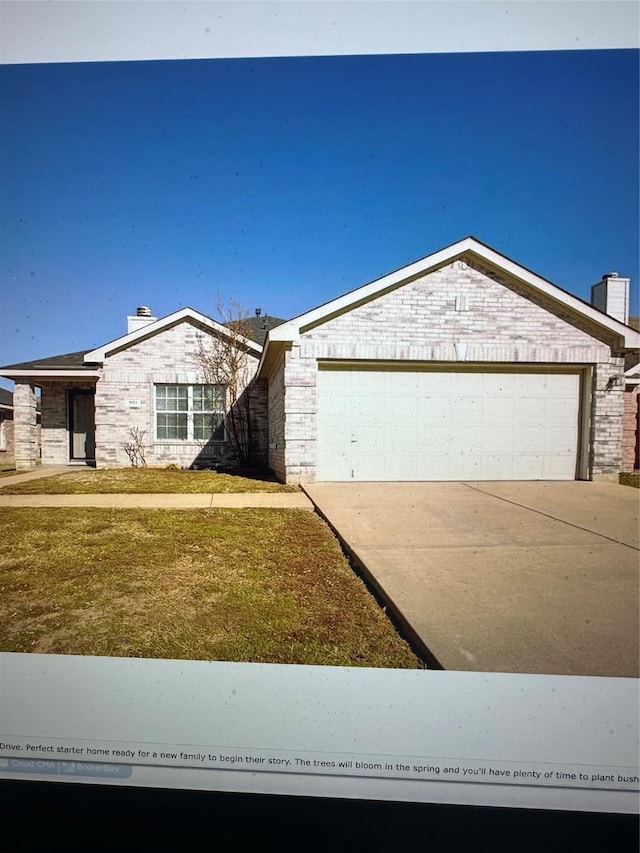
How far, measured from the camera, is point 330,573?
7.16 feet

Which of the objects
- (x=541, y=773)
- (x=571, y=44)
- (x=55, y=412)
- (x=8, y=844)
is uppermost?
(x=571, y=44)

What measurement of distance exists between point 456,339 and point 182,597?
4.60 m

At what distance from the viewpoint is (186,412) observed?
807 centimetres

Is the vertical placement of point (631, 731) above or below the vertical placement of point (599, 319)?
below

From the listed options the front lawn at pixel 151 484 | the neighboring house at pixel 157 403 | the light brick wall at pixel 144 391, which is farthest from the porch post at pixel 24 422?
the front lawn at pixel 151 484

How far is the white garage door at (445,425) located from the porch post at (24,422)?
6.02m

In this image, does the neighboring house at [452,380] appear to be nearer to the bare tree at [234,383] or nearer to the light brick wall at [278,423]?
the light brick wall at [278,423]

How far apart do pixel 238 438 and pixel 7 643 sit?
23.0ft

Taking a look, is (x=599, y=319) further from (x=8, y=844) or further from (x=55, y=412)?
(x=55, y=412)

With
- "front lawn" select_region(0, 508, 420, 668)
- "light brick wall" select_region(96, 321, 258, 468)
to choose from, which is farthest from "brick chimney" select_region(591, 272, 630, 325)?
"light brick wall" select_region(96, 321, 258, 468)

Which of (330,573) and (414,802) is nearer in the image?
(414,802)

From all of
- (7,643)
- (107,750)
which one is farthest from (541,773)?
(7,643)

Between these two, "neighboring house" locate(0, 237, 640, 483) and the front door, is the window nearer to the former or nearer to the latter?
the front door

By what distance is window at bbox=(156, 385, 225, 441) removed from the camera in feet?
26.4
